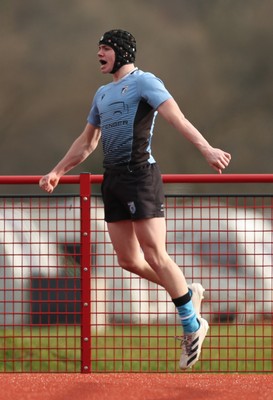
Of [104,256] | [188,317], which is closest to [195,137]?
[188,317]

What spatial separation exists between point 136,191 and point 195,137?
1.52 ft

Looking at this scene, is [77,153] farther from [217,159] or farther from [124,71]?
[217,159]

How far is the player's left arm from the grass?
169cm

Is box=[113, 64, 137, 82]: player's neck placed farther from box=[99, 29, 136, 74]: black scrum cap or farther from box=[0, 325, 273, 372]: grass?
box=[0, 325, 273, 372]: grass

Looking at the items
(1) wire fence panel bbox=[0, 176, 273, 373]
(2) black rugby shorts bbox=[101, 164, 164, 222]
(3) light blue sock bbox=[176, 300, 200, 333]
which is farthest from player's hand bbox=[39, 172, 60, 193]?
(3) light blue sock bbox=[176, 300, 200, 333]

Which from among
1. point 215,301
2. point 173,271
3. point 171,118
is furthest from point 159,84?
point 215,301

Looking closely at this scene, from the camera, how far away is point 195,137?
4.57 metres

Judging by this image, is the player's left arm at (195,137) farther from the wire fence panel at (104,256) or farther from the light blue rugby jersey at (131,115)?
the wire fence panel at (104,256)

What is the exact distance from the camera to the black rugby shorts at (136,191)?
4.82 metres

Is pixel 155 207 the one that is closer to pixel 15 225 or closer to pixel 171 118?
pixel 171 118

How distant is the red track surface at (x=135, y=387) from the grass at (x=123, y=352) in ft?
1.63

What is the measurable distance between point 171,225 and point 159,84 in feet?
5.81

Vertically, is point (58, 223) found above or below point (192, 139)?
below

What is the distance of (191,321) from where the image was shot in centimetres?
513
